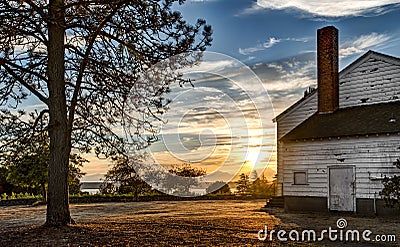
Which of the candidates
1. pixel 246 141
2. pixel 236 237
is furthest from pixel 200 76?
pixel 246 141

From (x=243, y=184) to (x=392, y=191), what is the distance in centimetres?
1874

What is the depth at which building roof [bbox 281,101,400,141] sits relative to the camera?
16859mm

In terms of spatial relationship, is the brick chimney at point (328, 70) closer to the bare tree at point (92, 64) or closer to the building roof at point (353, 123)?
the building roof at point (353, 123)

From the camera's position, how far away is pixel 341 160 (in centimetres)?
1783

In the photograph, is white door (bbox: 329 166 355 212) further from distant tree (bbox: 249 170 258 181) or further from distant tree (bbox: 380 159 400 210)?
distant tree (bbox: 249 170 258 181)

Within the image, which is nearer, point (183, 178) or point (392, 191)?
point (392, 191)

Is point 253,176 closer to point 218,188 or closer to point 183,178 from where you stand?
point 218,188

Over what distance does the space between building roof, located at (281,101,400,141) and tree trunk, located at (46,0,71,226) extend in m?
11.5

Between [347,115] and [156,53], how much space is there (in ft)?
37.6

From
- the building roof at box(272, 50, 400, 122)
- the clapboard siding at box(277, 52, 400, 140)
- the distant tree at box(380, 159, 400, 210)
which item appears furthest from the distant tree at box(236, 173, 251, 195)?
the distant tree at box(380, 159, 400, 210)

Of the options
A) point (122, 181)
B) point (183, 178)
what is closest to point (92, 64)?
point (122, 181)

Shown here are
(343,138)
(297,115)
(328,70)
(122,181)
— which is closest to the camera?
(343,138)

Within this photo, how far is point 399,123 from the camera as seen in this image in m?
16.4

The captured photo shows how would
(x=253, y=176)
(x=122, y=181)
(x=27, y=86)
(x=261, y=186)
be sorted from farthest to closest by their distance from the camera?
(x=253, y=176) < (x=261, y=186) < (x=122, y=181) < (x=27, y=86)
